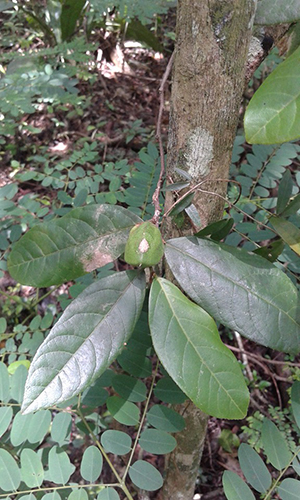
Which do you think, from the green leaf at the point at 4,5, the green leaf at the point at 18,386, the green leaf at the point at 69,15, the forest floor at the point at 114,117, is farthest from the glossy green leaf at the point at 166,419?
the green leaf at the point at 69,15

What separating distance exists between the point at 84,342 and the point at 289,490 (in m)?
0.56

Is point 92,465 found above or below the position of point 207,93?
below

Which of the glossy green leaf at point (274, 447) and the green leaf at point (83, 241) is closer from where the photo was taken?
the green leaf at point (83, 241)

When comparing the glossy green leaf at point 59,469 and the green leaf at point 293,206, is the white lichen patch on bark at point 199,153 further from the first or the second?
the glossy green leaf at point 59,469

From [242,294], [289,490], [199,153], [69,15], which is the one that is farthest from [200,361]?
[69,15]

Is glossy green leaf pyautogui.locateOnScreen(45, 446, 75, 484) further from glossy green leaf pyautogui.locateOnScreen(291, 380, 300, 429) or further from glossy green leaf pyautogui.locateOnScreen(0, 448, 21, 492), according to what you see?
glossy green leaf pyautogui.locateOnScreen(291, 380, 300, 429)

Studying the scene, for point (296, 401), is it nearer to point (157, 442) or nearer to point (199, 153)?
point (157, 442)

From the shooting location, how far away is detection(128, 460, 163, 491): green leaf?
A: 917mm

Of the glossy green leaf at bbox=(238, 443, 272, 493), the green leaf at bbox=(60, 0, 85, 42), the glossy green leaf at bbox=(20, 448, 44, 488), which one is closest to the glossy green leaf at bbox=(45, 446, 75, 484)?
the glossy green leaf at bbox=(20, 448, 44, 488)

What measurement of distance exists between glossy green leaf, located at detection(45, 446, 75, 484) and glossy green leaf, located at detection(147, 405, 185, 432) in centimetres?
22

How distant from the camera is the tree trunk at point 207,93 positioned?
0.60 m

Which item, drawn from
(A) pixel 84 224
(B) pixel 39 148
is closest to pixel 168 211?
(A) pixel 84 224

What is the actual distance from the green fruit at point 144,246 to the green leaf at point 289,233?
0.30 metres

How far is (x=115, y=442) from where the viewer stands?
954 millimetres
